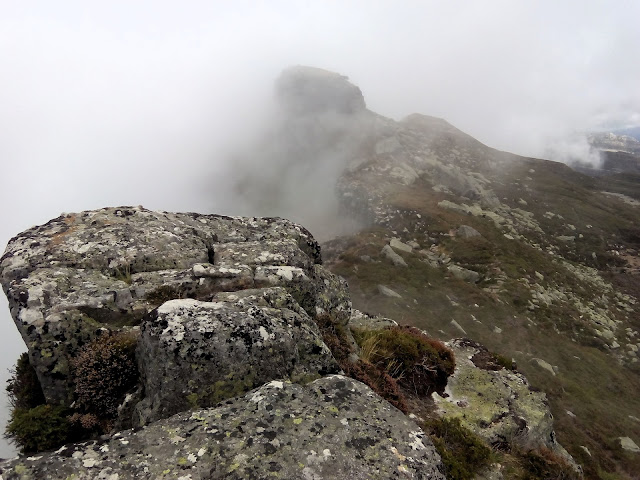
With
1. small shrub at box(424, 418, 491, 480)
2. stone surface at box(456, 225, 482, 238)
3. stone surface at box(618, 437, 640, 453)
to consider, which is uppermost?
small shrub at box(424, 418, 491, 480)

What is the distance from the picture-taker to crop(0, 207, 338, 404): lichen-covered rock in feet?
28.6

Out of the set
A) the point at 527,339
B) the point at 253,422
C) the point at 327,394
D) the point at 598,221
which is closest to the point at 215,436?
the point at 253,422

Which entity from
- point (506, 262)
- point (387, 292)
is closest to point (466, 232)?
point (506, 262)

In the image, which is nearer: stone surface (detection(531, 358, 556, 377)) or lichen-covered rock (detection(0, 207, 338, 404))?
lichen-covered rock (detection(0, 207, 338, 404))

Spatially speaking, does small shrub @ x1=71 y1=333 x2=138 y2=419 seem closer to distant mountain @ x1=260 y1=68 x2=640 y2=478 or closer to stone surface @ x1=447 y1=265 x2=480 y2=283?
distant mountain @ x1=260 y1=68 x2=640 y2=478

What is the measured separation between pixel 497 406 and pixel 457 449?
14.3 feet

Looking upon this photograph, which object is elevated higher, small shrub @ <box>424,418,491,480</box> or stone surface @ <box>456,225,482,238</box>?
small shrub @ <box>424,418,491,480</box>

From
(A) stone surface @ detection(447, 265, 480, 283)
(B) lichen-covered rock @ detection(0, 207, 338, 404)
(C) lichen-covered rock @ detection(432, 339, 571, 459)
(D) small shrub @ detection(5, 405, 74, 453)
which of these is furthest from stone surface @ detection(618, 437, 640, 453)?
(D) small shrub @ detection(5, 405, 74, 453)

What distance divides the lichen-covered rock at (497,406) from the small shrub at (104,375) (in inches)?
360

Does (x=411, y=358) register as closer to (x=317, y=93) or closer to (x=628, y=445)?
(x=628, y=445)

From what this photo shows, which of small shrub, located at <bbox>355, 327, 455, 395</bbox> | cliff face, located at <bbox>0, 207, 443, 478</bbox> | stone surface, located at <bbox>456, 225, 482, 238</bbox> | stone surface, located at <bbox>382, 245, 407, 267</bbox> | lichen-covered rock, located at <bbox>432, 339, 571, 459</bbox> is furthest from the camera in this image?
stone surface, located at <bbox>456, 225, 482, 238</bbox>

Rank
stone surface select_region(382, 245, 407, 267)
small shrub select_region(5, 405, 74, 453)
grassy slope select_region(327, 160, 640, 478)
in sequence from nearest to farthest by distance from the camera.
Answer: small shrub select_region(5, 405, 74, 453) → grassy slope select_region(327, 160, 640, 478) → stone surface select_region(382, 245, 407, 267)

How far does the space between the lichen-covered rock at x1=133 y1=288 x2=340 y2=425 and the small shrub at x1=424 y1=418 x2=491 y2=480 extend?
3169 millimetres

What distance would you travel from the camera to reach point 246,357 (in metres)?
8.23
